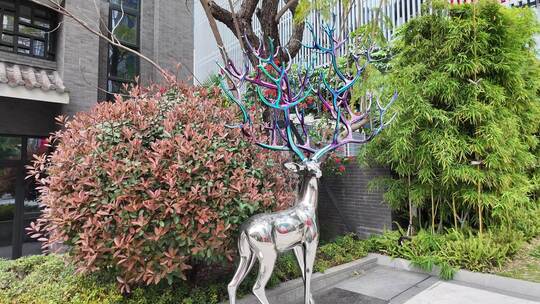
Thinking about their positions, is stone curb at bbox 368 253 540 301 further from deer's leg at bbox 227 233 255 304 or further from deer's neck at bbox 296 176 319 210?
deer's leg at bbox 227 233 255 304

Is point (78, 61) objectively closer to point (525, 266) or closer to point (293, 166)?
point (293, 166)

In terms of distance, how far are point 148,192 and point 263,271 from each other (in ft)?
3.84

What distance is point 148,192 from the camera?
276cm

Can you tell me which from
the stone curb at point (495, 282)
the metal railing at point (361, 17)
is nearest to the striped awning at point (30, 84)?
the metal railing at point (361, 17)

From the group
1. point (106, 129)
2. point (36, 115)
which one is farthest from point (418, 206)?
point (36, 115)

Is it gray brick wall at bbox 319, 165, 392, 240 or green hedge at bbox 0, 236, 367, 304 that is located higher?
gray brick wall at bbox 319, 165, 392, 240

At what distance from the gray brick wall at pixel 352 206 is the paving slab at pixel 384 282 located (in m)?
1.09

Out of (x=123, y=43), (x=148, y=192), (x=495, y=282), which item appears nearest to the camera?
(x=148, y=192)

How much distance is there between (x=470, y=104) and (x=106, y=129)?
450cm

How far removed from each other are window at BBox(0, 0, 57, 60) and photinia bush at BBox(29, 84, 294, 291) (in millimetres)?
4339

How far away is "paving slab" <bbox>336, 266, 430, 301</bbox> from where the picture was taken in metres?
3.93

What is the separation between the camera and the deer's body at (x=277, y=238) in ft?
9.06

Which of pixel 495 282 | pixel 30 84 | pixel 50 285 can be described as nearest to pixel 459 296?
pixel 495 282

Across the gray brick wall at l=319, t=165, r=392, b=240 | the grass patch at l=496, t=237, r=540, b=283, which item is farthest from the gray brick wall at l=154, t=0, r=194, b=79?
the grass patch at l=496, t=237, r=540, b=283
